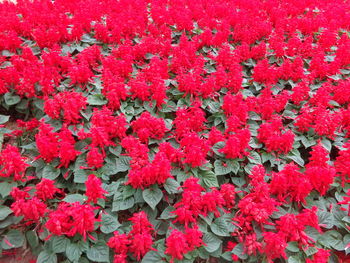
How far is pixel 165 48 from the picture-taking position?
4.53 m

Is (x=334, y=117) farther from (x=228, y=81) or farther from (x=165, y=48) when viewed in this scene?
(x=165, y=48)

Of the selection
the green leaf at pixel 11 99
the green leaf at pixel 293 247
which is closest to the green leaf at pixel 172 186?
the green leaf at pixel 293 247

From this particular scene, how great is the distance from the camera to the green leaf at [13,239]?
8.63 feet

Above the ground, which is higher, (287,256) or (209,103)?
(209,103)

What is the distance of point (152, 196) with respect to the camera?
9.36 ft

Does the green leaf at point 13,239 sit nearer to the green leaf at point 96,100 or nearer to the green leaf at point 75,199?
the green leaf at point 75,199

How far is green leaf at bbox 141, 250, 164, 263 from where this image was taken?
8.30ft

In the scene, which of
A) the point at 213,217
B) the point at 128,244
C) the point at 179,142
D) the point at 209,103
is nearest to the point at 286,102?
the point at 209,103

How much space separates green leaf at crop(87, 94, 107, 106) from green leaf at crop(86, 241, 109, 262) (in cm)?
163

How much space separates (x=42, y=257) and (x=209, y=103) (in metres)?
2.49

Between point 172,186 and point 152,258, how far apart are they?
68 cm

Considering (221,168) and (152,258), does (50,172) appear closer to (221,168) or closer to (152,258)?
(152,258)

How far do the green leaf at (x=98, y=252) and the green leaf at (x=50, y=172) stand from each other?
846 mm

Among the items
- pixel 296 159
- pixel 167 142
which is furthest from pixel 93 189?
pixel 296 159
